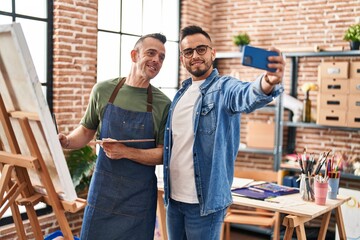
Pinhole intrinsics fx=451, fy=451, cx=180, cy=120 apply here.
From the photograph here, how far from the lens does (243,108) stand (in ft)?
6.77

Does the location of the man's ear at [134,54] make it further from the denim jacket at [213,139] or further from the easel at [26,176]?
the easel at [26,176]

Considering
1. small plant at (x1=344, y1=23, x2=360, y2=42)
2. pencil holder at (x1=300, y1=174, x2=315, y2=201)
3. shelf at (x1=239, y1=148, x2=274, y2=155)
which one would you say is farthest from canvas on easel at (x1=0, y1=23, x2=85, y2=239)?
small plant at (x1=344, y1=23, x2=360, y2=42)

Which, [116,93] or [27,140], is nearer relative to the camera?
[27,140]

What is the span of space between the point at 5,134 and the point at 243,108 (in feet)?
3.64

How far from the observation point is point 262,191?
333 centimetres

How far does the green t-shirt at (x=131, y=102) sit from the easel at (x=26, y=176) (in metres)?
0.59

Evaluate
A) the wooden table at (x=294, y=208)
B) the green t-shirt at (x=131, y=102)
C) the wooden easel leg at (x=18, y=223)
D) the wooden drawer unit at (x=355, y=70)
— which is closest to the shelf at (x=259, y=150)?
the wooden drawer unit at (x=355, y=70)

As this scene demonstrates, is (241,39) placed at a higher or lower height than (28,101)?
higher

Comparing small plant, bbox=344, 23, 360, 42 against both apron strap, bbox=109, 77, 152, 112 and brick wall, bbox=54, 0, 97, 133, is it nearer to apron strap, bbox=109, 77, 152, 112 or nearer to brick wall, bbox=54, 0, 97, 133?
brick wall, bbox=54, 0, 97, 133

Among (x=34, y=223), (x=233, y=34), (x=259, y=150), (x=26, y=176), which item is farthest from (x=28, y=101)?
(x=233, y=34)

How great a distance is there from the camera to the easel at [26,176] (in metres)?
1.94

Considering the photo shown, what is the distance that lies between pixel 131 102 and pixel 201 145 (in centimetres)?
49

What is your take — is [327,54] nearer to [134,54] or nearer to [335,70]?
[335,70]

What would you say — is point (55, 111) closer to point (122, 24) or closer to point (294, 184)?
point (122, 24)
